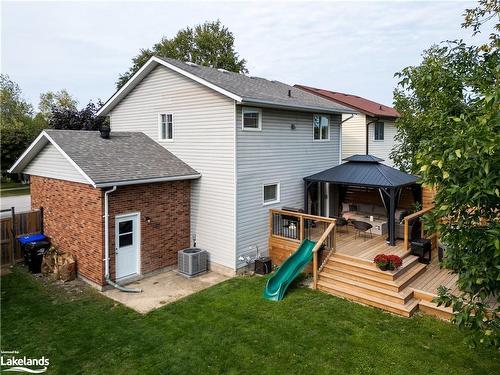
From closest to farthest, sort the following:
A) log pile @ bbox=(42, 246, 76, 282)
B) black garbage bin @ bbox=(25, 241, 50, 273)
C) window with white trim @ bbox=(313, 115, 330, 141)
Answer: log pile @ bbox=(42, 246, 76, 282) < black garbage bin @ bbox=(25, 241, 50, 273) < window with white trim @ bbox=(313, 115, 330, 141)

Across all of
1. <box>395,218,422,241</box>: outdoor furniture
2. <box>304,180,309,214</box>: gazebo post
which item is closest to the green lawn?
<box>395,218,422,241</box>: outdoor furniture

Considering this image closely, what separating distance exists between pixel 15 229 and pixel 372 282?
38.5 feet

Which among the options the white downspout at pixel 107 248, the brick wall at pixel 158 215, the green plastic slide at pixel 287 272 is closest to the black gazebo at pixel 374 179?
the green plastic slide at pixel 287 272

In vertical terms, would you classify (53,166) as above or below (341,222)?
above

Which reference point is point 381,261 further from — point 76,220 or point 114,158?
point 76,220

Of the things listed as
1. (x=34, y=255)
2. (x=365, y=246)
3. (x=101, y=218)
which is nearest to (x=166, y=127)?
(x=101, y=218)

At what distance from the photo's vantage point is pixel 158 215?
11500 mm

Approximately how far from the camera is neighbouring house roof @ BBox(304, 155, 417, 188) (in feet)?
39.1

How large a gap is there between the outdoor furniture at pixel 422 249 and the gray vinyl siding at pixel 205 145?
18.6ft

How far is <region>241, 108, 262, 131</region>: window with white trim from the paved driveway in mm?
18272

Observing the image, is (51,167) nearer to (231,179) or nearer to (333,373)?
(231,179)

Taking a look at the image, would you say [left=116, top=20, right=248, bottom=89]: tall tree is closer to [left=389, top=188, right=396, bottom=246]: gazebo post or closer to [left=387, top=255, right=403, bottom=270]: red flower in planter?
[left=389, top=188, right=396, bottom=246]: gazebo post

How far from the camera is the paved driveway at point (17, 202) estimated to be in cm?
2358

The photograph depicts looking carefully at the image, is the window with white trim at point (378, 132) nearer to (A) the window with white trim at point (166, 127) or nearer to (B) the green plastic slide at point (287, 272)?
(B) the green plastic slide at point (287, 272)
